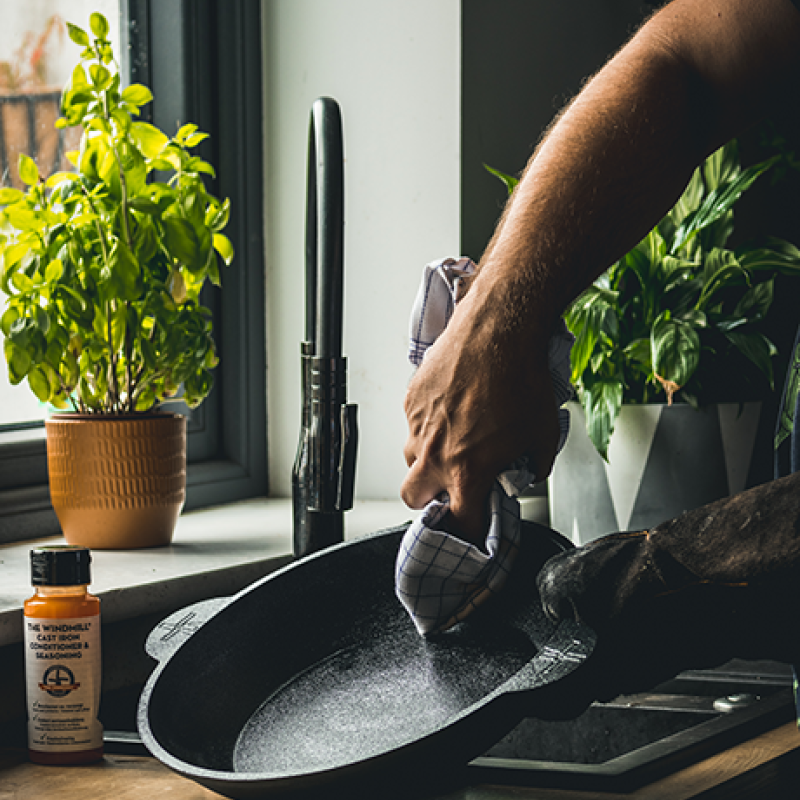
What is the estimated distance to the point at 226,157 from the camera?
1.41 meters

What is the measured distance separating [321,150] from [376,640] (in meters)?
0.40

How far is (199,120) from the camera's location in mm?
1369

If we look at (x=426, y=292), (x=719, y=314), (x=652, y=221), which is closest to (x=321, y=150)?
(x=426, y=292)

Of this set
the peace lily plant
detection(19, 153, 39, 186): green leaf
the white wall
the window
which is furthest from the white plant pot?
detection(19, 153, 39, 186): green leaf

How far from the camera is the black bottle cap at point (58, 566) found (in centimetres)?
74

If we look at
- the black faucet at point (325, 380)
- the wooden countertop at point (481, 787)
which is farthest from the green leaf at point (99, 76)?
the wooden countertop at point (481, 787)

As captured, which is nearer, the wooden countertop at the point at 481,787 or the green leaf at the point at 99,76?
the wooden countertop at the point at 481,787

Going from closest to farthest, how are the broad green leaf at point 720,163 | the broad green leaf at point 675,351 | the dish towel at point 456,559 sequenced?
the dish towel at point 456,559 < the broad green leaf at point 675,351 < the broad green leaf at point 720,163

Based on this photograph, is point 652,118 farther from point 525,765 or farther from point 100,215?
point 100,215

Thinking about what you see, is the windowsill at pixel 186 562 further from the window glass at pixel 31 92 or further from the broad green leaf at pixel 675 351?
the broad green leaf at pixel 675 351

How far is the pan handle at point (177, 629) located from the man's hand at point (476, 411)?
0.51 feet

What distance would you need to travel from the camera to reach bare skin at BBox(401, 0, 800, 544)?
0.67 m

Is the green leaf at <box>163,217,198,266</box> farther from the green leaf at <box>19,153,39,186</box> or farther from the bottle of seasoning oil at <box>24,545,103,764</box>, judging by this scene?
the bottle of seasoning oil at <box>24,545,103,764</box>

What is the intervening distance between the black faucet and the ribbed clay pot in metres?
0.22
